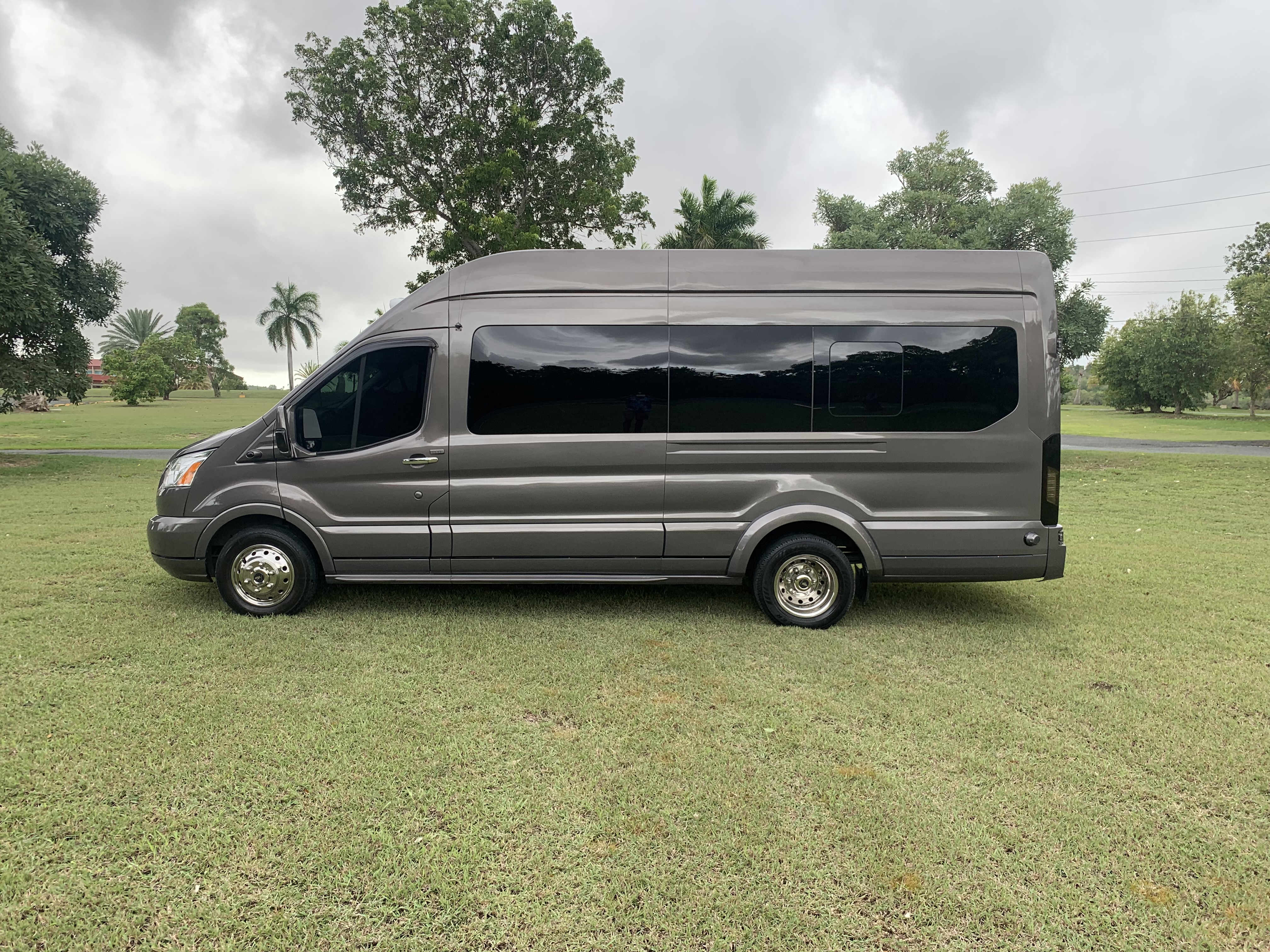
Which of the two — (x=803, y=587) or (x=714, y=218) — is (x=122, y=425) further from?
(x=803, y=587)

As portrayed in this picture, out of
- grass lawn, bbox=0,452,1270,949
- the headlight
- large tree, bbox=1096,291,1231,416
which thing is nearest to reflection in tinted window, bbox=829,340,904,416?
grass lawn, bbox=0,452,1270,949

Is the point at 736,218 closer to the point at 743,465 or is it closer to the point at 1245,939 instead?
the point at 743,465

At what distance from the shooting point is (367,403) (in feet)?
17.4

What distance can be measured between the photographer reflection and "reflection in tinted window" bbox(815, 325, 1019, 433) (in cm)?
121

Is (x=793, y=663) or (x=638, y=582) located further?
(x=638, y=582)

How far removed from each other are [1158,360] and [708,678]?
59.7m

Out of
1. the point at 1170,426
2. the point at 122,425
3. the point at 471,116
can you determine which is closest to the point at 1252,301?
the point at 1170,426

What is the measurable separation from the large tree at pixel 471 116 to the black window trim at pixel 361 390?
51.9 ft

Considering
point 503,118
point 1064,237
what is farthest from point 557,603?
point 1064,237

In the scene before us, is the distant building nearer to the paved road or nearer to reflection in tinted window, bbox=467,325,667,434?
the paved road

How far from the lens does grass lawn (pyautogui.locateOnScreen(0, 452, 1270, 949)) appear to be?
2436 millimetres

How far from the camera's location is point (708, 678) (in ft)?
14.4

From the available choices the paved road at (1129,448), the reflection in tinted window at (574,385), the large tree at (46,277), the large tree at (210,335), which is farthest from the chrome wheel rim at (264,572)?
the large tree at (210,335)

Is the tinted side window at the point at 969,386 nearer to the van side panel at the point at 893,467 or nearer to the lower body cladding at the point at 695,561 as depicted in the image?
the van side panel at the point at 893,467
